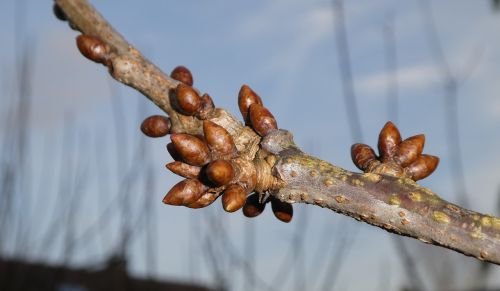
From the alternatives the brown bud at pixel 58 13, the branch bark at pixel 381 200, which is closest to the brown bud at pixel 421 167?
the branch bark at pixel 381 200

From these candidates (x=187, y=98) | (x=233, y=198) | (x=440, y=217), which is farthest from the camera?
(x=187, y=98)

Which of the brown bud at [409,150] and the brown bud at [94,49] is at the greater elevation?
the brown bud at [94,49]

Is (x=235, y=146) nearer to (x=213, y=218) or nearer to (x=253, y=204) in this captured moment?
(x=253, y=204)

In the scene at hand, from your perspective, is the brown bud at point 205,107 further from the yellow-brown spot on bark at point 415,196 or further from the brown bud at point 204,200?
the yellow-brown spot on bark at point 415,196

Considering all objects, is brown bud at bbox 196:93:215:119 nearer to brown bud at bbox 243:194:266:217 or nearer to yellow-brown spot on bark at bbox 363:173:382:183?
brown bud at bbox 243:194:266:217

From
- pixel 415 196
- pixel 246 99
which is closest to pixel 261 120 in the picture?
pixel 246 99

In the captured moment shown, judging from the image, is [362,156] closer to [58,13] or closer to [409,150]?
[409,150]

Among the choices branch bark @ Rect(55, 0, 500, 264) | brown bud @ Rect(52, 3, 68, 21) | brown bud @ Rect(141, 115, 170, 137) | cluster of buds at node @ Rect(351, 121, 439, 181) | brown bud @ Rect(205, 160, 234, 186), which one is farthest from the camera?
brown bud @ Rect(52, 3, 68, 21)

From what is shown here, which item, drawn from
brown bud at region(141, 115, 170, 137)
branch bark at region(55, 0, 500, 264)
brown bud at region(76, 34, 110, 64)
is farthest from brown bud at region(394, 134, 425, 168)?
brown bud at region(76, 34, 110, 64)
